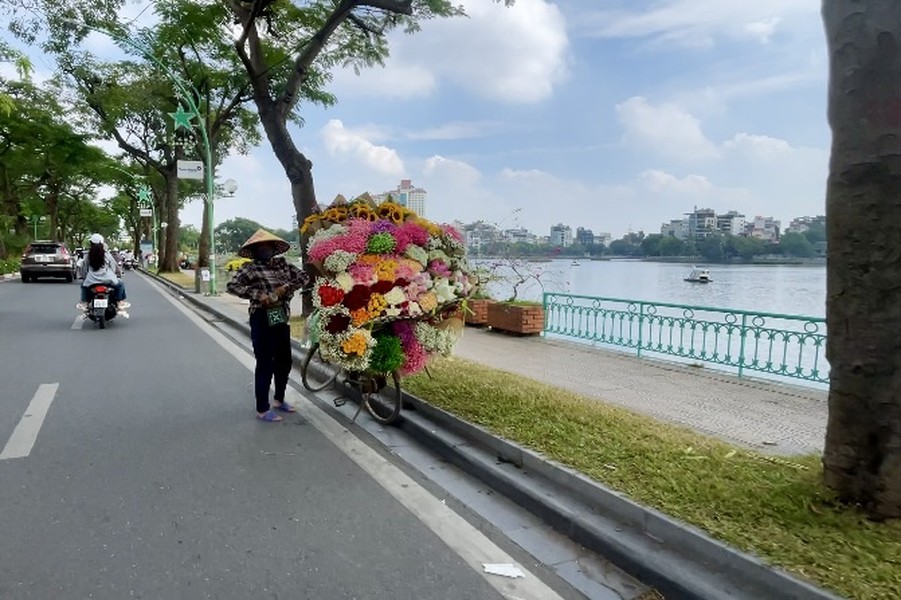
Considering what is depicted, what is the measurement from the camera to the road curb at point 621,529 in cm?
265

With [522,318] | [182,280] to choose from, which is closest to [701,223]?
[522,318]

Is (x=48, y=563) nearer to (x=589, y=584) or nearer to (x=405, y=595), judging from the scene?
(x=405, y=595)

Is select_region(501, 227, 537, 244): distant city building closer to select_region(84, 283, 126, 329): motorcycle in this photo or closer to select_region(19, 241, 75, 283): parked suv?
select_region(84, 283, 126, 329): motorcycle

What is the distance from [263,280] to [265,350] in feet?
2.17

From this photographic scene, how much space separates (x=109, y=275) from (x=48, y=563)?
31.7 ft

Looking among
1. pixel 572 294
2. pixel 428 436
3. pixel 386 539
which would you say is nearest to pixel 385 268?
pixel 428 436

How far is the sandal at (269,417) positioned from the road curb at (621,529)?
63.5 inches

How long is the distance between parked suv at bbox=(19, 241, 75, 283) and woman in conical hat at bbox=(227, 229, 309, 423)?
75.9ft

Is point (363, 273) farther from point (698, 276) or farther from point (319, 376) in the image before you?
point (698, 276)

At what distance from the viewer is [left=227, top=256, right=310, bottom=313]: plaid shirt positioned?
210 inches

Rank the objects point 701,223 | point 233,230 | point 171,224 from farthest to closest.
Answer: point 233,230 → point 171,224 → point 701,223

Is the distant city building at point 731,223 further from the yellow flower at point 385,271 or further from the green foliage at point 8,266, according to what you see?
the green foliage at point 8,266

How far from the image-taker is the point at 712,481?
354cm

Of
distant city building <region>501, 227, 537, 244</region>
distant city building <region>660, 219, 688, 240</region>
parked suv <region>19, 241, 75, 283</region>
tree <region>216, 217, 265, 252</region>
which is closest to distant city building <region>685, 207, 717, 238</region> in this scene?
distant city building <region>660, 219, 688, 240</region>
